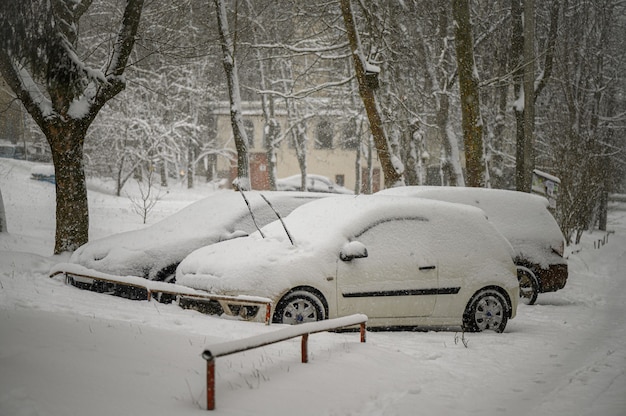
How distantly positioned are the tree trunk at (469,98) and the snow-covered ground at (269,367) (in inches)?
247

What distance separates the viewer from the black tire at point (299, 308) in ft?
22.0

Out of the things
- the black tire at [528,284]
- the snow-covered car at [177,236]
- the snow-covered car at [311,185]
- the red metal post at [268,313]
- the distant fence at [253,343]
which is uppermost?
the snow-covered car at [311,185]

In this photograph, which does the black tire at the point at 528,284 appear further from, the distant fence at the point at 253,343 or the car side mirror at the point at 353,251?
the distant fence at the point at 253,343

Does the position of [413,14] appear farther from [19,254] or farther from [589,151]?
[19,254]

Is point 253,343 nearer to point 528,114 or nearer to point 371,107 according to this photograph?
point 371,107

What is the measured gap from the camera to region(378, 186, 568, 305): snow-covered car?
1040 centimetres

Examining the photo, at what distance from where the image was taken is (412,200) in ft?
26.2

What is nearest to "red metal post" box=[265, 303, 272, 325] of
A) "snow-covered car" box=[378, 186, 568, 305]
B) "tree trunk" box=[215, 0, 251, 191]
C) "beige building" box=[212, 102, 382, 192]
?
"snow-covered car" box=[378, 186, 568, 305]

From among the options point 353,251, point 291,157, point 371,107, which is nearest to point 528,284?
point 353,251

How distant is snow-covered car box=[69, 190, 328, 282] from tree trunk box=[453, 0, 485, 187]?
545cm

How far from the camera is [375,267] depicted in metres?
7.16

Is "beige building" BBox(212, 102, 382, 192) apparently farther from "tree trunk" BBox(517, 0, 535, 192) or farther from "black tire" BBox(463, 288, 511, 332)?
"black tire" BBox(463, 288, 511, 332)

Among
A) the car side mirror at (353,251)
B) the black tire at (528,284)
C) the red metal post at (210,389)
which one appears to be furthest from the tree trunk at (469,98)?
the red metal post at (210,389)

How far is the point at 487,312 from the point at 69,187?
831cm
